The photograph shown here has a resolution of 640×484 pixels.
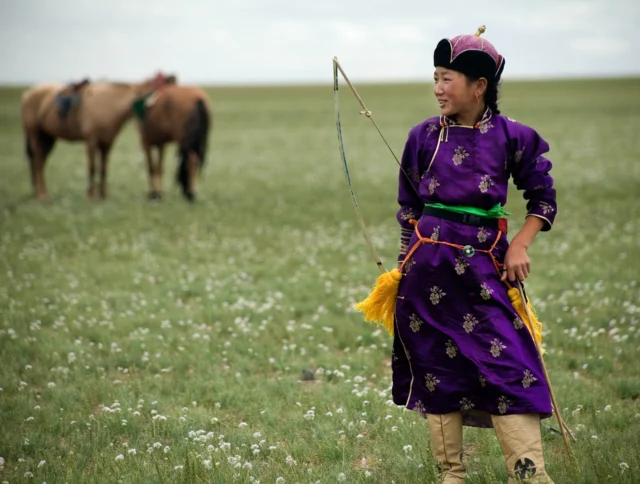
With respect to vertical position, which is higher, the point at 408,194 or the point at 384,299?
the point at 408,194

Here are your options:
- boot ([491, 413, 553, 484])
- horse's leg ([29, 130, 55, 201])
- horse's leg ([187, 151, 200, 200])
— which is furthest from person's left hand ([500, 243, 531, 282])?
horse's leg ([29, 130, 55, 201])

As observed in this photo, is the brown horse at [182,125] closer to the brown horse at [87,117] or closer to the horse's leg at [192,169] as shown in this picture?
the horse's leg at [192,169]

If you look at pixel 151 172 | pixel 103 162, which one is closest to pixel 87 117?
pixel 103 162

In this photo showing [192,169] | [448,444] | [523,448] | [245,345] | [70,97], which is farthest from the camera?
[70,97]

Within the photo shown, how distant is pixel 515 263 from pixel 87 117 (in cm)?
1545

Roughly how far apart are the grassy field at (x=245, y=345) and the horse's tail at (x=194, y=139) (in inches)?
32.4

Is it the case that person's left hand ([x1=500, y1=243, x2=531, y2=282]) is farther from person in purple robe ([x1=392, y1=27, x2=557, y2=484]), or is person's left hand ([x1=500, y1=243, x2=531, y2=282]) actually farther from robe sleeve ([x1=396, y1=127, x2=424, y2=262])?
robe sleeve ([x1=396, y1=127, x2=424, y2=262])

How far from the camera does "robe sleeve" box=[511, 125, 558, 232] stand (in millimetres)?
4188

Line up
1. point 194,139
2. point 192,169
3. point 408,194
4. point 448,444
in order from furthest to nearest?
point 192,169 < point 194,139 < point 408,194 < point 448,444

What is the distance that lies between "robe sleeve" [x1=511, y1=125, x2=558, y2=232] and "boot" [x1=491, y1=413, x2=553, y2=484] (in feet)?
3.62

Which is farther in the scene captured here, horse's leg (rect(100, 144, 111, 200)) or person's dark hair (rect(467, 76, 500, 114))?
horse's leg (rect(100, 144, 111, 200))

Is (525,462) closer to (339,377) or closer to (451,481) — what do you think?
(451,481)

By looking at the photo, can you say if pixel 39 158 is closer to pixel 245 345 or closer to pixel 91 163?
pixel 91 163

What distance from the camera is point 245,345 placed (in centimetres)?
763
